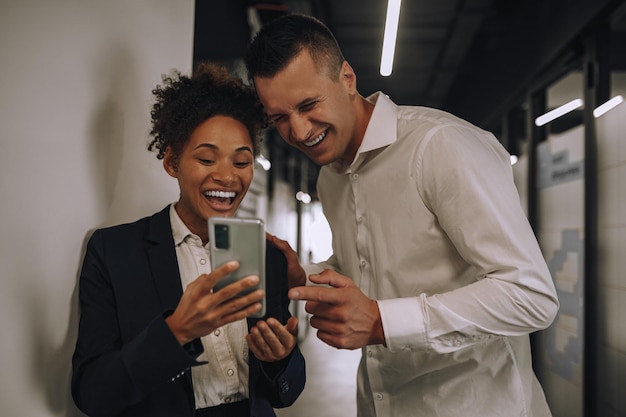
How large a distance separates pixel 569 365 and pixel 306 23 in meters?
3.83

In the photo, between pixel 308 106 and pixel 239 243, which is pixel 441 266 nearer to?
pixel 308 106

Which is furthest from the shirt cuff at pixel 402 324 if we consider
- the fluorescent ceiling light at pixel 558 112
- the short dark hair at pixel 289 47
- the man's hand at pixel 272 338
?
the fluorescent ceiling light at pixel 558 112

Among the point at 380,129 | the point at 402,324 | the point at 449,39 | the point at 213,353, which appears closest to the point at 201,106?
the point at 380,129

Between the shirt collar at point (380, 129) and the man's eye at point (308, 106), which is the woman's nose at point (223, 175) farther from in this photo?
the shirt collar at point (380, 129)

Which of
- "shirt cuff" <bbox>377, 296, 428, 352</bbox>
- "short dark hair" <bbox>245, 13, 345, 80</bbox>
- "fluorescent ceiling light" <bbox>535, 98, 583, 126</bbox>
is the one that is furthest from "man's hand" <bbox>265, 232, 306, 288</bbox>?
"fluorescent ceiling light" <bbox>535, 98, 583, 126</bbox>

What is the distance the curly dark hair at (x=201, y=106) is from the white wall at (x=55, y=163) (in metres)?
0.16

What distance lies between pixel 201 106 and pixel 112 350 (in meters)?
0.70

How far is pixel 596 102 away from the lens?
12.1 feet

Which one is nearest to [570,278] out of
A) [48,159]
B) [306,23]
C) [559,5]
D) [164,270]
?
[559,5]

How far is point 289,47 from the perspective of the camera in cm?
148

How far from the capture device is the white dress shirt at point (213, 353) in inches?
53.8

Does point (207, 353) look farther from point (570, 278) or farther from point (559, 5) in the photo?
point (559, 5)

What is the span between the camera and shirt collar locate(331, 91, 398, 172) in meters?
1.58

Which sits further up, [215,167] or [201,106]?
[201,106]
